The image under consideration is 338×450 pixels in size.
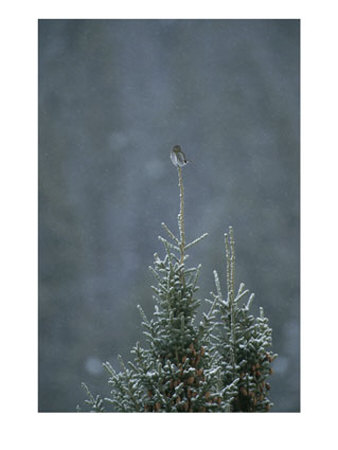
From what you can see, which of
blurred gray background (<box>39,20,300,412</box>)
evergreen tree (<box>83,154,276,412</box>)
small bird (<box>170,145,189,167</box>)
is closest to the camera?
evergreen tree (<box>83,154,276,412</box>)

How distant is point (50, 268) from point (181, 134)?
2.50 m

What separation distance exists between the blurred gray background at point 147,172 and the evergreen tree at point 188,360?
13.9 ft

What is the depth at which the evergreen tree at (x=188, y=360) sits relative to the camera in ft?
7.29

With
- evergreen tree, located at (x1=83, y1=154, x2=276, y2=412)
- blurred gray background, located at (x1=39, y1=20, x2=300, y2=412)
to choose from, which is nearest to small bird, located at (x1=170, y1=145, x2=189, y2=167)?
evergreen tree, located at (x1=83, y1=154, x2=276, y2=412)

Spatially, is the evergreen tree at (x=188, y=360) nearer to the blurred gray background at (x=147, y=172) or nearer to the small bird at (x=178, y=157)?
the small bird at (x=178, y=157)

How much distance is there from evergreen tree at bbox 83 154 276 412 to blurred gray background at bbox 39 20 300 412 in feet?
13.9

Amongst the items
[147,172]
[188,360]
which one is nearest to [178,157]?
[188,360]

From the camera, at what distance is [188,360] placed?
2.21 meters

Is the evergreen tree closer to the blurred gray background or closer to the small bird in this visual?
the small bird

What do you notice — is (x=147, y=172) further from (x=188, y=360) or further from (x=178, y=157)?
(x=188, y=360)

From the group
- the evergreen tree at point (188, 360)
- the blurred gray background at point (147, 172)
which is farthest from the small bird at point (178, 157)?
the blurred gray background at point (147, 172)

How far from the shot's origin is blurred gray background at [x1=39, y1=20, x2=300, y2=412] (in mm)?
6598

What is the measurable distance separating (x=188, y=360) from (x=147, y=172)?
4935mm
